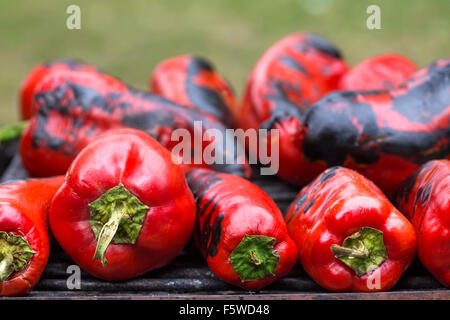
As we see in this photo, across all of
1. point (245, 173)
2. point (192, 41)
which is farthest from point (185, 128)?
point (192, 41)

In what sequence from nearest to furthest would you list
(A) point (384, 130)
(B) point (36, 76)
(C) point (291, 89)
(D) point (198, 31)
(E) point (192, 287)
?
(E) point (192, 287) < (A) point (384, 130) < (C) point (291, 89) < (B) point (36, 76) < (D) point (198, 31)

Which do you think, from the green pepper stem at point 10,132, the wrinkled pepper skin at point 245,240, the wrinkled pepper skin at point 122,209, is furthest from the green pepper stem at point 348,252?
the green pepper stem at point 10,132

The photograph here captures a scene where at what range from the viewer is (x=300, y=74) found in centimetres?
278

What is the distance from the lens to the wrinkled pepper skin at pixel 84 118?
7.51 feet

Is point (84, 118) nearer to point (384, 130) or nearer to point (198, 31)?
point (384, 130)

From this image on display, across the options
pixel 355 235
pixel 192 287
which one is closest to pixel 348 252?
pixel 355 235

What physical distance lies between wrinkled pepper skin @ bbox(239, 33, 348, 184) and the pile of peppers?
15 mm

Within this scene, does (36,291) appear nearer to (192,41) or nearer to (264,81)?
(264,81)

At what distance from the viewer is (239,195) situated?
176 centimetres

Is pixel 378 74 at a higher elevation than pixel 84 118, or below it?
higher

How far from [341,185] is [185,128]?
74cm

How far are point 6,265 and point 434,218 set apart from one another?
43.6 inches

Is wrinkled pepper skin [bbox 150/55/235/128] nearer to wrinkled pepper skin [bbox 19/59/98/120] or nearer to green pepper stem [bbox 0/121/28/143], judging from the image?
wrinkled pepper skin [bbox 19/59/98/120]

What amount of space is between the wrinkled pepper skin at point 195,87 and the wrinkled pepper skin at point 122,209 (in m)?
0.90
